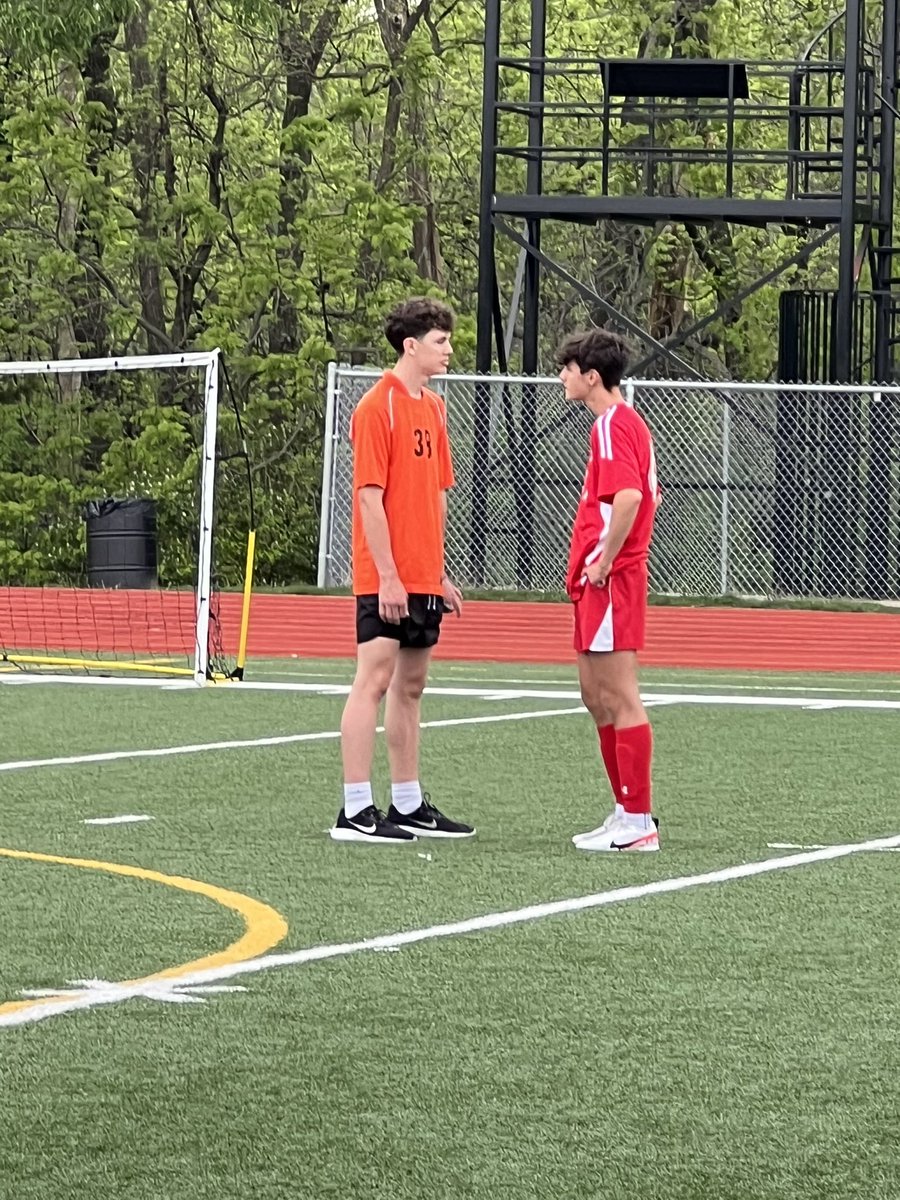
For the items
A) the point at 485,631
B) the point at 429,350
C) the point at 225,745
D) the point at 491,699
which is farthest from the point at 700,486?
the point at 429,350

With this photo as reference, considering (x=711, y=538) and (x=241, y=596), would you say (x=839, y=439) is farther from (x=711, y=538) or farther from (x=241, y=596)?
(x=241, y=596)

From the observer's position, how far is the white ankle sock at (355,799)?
8.88 meters

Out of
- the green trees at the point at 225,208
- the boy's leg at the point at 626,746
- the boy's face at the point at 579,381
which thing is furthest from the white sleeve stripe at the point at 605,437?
the green trees at the point at 225,208

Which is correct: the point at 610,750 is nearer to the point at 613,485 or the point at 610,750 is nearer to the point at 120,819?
the point at 613,485

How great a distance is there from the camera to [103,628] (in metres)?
20.9

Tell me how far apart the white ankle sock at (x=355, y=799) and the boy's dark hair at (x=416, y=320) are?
1.61 metres

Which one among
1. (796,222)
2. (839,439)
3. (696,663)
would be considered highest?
(796,222)

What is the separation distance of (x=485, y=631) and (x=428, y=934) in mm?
13444

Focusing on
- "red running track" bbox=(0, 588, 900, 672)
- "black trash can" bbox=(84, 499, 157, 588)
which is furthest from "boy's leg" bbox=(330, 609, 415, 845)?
"black trash can" bbox=(84, 499, 157, 588)

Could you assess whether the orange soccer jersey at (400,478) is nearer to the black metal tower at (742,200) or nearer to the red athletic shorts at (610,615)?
the red athletic shorts at (610,615)

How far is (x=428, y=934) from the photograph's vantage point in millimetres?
6875

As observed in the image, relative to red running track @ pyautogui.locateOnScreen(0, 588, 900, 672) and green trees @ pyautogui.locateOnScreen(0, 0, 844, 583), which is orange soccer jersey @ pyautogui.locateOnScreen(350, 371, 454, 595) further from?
green trees @ pyautogui.locateOnScreen(0, 0, 844, 583)

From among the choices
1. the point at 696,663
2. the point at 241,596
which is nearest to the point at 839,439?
the point at 696,663

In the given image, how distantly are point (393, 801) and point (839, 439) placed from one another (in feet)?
43.4
